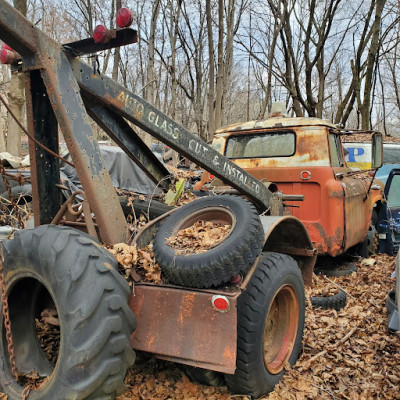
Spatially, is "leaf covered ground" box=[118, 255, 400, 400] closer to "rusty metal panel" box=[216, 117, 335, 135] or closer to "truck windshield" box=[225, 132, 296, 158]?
"truck windshield" box=[225, 132, 296, 158]

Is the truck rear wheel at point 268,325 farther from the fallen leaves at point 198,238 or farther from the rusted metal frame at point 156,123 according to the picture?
the rusted metal frame at point 156,123

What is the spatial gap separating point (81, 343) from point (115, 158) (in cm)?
600

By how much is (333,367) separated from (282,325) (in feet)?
2.15

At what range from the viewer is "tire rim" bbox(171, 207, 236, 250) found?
288cm

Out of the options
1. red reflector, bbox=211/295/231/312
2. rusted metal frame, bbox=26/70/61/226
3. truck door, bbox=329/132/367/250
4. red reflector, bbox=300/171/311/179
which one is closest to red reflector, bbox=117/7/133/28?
rusted metal frame, bbox=26/70/61/226

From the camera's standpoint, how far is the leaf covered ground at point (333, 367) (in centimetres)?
273

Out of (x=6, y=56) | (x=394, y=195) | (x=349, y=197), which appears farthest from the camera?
(x=394, y=195)

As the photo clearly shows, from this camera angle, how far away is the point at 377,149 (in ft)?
18.3

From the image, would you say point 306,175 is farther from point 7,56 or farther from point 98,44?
point 7,56

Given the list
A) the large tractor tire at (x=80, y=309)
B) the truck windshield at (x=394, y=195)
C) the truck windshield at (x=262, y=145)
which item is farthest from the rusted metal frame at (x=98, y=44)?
the truck windshield at (x=394, y=195)

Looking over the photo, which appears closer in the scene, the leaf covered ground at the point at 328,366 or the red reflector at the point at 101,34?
the red reflector at the point at 101,34

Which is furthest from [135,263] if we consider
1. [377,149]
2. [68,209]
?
[377,149]

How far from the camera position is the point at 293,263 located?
3.11m

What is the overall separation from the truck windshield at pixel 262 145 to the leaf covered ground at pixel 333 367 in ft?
6.58
